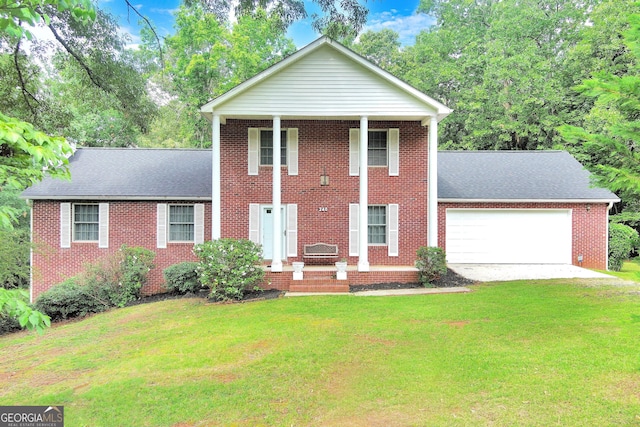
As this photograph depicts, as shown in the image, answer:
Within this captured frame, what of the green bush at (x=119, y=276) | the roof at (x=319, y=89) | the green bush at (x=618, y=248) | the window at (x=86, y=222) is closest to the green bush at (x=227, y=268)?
the green bush at (x=119, y=276)

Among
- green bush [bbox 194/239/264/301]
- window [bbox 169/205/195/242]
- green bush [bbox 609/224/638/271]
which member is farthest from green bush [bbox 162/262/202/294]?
green bush [bbox 609/224/638/271]

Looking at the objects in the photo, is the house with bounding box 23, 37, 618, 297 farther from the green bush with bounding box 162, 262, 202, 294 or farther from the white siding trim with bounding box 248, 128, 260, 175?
the green bush with bounding box 162, 262, 202, 294

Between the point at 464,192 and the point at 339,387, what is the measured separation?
34.3 ft

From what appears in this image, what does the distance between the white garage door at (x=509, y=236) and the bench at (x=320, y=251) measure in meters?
4.49

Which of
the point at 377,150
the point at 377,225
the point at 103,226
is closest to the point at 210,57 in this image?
the point at 103,226

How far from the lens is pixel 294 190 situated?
38.7 feet

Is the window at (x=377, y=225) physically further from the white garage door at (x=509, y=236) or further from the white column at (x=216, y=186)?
the white column at (x=216, y=186)

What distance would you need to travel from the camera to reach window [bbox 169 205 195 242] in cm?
1209

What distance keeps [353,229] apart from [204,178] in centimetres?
580

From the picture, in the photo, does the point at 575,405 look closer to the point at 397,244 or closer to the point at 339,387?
the point at 339,387

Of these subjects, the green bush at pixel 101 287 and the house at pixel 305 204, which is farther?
the house at pixel 305 204

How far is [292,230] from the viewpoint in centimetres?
1171

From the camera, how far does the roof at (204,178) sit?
472 inches

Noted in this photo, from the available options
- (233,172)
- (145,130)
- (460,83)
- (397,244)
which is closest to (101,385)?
(233,172)
